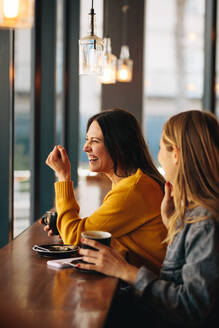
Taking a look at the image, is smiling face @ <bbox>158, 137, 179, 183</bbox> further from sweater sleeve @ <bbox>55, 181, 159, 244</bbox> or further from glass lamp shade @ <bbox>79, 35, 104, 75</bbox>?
glass lamp shade @ <bbox>79, 35, 104, 75</bbox>

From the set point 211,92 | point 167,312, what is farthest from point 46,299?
point 211,92

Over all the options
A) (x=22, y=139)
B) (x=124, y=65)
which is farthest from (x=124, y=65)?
(x=22, y=139)

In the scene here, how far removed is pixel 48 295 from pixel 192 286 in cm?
38

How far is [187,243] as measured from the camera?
3.98 feet

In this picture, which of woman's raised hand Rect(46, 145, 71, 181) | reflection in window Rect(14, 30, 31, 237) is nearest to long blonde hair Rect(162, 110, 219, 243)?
woman's raised hand Rect(46, 145, 71, 181)

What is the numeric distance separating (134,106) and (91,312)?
455cm

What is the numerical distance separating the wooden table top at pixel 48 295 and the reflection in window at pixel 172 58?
4.32 metres

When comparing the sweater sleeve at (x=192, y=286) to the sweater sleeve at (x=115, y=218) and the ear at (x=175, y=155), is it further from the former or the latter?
the sweater sleeve at (x=115, y=218)

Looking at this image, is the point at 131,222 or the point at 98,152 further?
Answer: the point at 98,152

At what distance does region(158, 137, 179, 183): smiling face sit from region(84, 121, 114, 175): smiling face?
0.47 meters

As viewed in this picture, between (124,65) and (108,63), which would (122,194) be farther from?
(124,65)

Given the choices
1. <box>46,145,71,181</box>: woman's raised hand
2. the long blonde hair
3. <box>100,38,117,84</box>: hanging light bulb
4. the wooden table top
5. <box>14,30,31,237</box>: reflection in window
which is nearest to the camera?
the wooden table top

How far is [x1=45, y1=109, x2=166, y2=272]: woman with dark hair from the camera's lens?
158 centimetres

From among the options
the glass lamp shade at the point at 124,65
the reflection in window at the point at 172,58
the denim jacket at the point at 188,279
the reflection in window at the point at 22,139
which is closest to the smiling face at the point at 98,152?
the denim jacket at the point at 188,279
